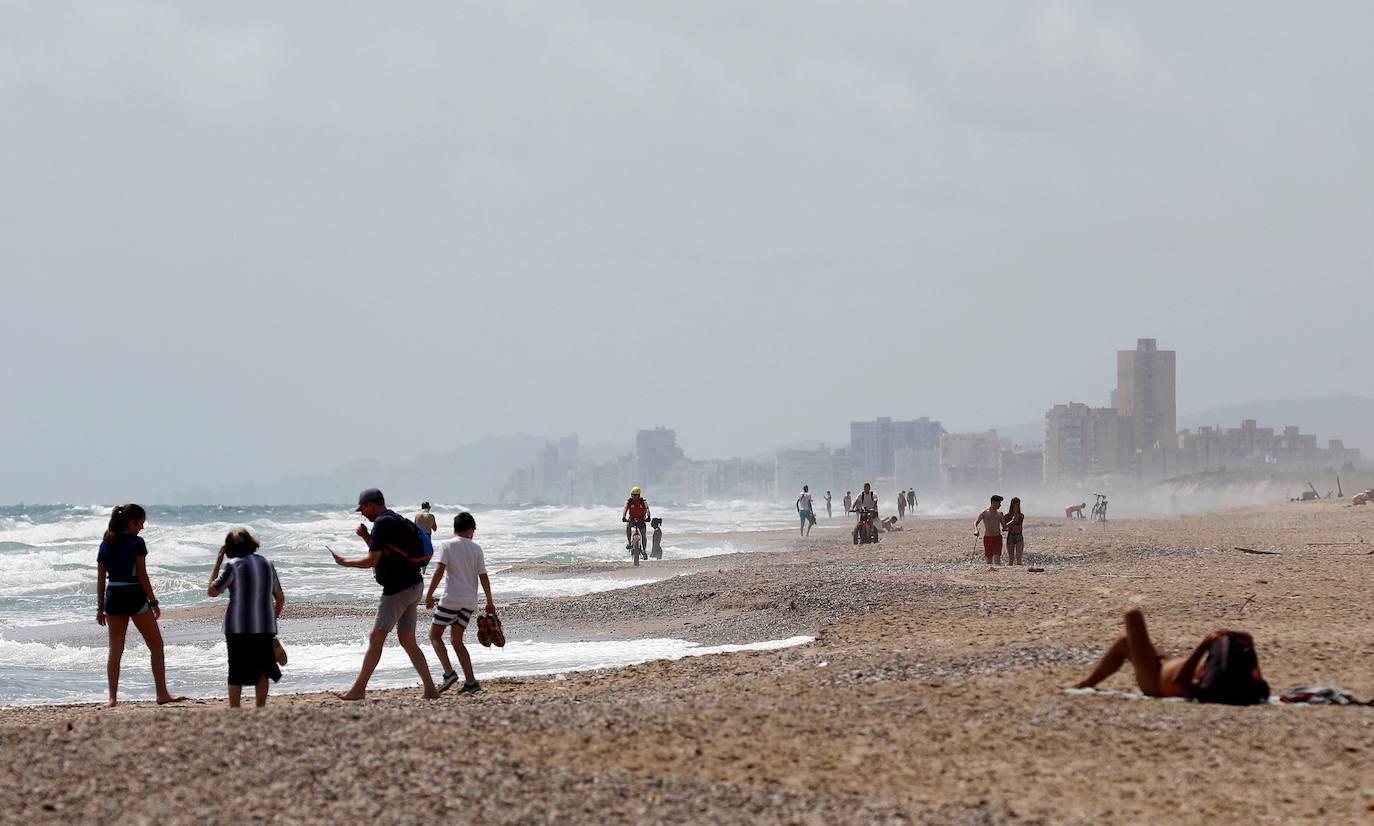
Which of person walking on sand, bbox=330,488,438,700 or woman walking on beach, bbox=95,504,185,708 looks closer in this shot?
person walking on sand, bbox=330,488,438,700

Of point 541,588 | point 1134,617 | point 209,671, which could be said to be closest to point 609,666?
point 209,671

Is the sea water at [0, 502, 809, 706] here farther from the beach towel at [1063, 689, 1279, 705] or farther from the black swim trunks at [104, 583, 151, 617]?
the beach towel at [1063, 689, 1279, 705]

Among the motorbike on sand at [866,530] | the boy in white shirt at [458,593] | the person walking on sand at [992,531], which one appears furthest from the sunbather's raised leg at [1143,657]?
the motorbike on sand at [866,530]

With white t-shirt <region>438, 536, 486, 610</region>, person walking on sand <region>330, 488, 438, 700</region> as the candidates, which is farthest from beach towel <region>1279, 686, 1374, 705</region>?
person walking on sand <region>330, 488, 438, 700</region>

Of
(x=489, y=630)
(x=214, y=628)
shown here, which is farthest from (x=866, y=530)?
(x=489, y=630)

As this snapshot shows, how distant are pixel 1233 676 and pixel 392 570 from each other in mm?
6239

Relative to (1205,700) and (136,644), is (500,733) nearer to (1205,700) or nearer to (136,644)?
(1205,700)

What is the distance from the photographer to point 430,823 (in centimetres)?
602

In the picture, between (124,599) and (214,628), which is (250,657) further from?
(214,628)

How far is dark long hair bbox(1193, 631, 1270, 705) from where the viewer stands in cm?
843

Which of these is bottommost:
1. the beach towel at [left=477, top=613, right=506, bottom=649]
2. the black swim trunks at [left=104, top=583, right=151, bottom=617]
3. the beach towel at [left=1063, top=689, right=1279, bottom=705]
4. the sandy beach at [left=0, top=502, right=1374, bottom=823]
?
the sandy beach at [left=0, top=502, right=1374, bottom=823]

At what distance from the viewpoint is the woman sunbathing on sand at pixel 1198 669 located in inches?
332

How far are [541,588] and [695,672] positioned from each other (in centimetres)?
1518

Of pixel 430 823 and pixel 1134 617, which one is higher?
pixel 1134 617
